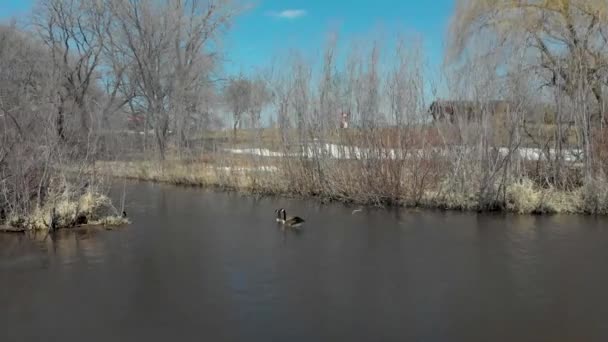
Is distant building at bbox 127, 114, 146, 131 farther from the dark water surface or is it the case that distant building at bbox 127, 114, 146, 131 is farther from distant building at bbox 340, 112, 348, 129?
the dark water surface

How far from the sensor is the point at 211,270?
637 centimetres

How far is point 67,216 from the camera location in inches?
351

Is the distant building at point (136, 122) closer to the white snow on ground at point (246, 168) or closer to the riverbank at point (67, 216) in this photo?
the white snow on ground at point (246, 168)

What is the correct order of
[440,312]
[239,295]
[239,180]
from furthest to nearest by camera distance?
[239,180], [239,295], [440,312]

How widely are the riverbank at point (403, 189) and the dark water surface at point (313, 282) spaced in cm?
84

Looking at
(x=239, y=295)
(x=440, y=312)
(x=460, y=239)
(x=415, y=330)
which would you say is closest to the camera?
(x=415, y=330)

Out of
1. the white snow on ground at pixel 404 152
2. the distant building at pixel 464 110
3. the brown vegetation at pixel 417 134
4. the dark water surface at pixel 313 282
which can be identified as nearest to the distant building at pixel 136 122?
the brown vegetation at pixel 417 134

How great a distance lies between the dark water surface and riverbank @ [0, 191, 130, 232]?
1.23 feet

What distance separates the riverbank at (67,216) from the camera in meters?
8.62

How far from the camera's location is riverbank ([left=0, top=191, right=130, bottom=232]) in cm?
862

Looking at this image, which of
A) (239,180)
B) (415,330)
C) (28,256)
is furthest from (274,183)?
(415,330)

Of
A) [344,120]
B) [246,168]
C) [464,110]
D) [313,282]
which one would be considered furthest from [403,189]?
[313,282]

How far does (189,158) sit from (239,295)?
12.9 metres

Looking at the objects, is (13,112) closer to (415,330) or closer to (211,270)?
(211,270)
